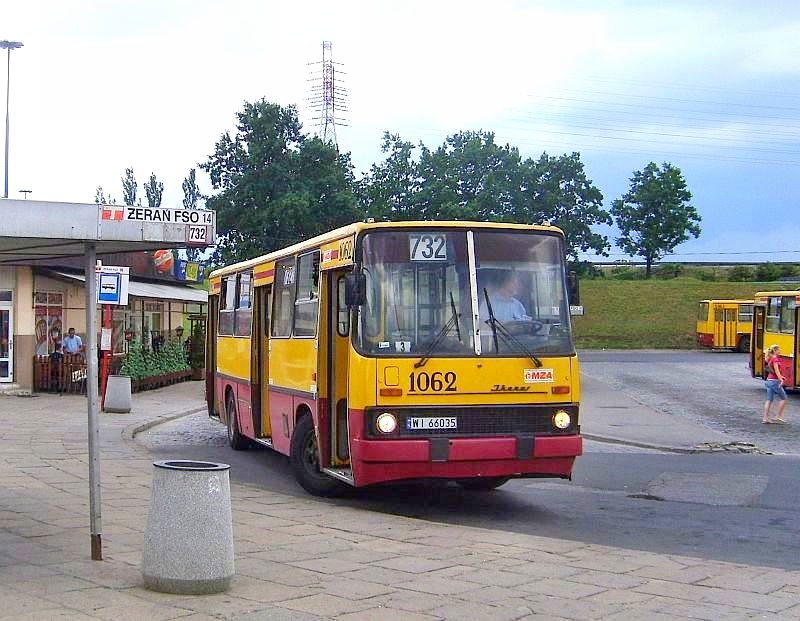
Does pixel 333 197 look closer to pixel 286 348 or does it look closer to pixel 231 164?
pixel 231 164

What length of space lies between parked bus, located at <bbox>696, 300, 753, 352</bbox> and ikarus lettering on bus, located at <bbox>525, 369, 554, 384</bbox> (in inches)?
1815

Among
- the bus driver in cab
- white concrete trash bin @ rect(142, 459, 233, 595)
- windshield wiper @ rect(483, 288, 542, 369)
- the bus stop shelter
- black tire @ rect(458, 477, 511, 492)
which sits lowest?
black tire @ rect(458, 477, 511, 492)

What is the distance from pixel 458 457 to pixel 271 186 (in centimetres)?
4478

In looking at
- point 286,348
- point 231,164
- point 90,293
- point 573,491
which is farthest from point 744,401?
point 231,164

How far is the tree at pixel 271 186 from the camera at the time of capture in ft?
174

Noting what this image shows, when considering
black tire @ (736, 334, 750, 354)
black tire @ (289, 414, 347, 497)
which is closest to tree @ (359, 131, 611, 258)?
black tire @ (736, 334, 750, 354)

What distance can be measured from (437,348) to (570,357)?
1425 mm

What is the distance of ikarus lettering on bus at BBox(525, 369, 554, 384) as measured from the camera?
10.9m

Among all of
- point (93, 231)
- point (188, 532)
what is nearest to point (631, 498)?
point (188, 532)

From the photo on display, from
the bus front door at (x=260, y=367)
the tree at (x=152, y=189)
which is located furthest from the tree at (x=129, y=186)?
the bus front door at (x=260, y=367)

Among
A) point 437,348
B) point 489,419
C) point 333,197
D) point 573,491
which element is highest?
point 333,197

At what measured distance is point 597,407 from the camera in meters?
25.4

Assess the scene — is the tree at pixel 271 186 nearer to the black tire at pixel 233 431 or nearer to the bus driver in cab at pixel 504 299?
the black tire at pixel 233 431

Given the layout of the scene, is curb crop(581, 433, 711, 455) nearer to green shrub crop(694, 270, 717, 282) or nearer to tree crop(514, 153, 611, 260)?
tree crop(514, 153, 611, 260)
